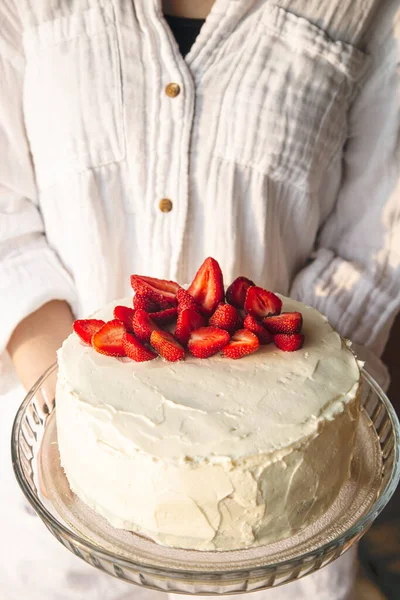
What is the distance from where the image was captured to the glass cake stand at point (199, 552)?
24.7 inches

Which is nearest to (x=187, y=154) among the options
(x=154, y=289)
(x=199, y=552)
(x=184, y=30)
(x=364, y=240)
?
(x=184, y=30)

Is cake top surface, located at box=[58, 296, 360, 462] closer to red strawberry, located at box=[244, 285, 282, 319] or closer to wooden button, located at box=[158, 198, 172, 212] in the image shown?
red strawberry, located at box=[244, 285, 282, 319]

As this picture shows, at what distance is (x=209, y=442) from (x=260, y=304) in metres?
0.23

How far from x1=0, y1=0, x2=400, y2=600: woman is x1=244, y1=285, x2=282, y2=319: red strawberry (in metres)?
0.30

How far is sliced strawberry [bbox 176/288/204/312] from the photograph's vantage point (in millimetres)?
769

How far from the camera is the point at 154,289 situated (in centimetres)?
82

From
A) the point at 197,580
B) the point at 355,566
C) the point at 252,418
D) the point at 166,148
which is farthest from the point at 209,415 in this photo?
the point at 355,566

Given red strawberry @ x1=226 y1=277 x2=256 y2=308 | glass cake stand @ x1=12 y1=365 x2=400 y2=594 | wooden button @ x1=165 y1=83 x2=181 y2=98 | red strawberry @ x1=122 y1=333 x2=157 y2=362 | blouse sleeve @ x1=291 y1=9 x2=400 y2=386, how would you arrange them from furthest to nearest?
blouse sleeve @ x1=291 y1=9 x2=400 y2=386 < wooden button @ x1=165 y1=83 x2=181 y2=98 < red strawberry @ x1=226 y1=277 x2=256 y2=308 < red strawberry @ x1=122 y1=333 x2=157 y2=362 < glass cake stand @ x1=12 y1=365 x2=400 y2=594

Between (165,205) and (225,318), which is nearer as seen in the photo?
(225,318)

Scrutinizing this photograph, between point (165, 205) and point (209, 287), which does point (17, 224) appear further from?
point (209, 287)

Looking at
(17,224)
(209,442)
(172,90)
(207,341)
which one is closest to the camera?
(209,442)

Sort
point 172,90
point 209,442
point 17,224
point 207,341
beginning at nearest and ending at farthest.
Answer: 1. point 209,442
2. point 207,341
3. point 172,90
4. point 17,224

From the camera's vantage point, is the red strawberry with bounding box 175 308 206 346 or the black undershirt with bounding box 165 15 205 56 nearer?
the red strawberry with bounding box 175 308 206 346

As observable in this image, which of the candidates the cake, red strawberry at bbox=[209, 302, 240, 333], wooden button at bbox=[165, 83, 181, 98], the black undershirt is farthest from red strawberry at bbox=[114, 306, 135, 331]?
the black undershirt
